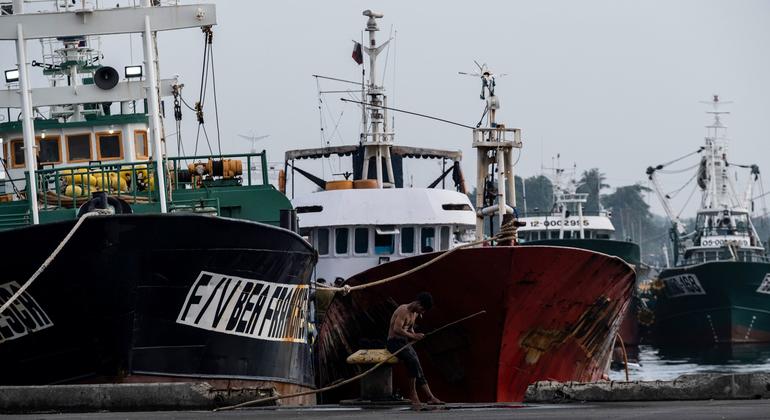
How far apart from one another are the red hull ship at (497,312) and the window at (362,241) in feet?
16.4

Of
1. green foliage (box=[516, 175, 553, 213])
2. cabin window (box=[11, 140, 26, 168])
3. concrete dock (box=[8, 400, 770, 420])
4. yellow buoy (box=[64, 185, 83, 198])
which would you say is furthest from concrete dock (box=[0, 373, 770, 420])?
green foliage (box=[516, 175, 553, 213])

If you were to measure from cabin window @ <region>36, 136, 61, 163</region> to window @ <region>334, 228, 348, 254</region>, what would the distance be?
21.5 ft

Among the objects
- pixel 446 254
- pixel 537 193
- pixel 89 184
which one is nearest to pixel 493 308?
pixel 446 254

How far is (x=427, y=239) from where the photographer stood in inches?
1153

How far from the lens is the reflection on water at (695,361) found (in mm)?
43188

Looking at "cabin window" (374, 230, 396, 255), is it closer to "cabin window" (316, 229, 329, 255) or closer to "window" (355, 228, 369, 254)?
"window" (355, 228, 369, 254)

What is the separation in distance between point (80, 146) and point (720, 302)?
128 feet

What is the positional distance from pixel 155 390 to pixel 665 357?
39.3m

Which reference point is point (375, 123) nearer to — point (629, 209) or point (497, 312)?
point (497, 312)

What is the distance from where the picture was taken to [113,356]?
57.6 feet

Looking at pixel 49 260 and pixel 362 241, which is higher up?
pixel 49 260

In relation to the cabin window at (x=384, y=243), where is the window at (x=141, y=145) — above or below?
above

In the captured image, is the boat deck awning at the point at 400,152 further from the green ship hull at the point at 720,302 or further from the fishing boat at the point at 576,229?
→ the green ship hull at the point at 720,302

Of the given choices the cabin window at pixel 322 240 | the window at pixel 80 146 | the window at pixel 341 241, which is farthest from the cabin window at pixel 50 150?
the window at pixel 341 241
